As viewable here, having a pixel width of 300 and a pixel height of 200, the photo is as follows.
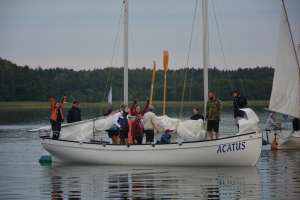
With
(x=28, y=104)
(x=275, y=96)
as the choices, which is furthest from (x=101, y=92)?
(x=275, y=96)

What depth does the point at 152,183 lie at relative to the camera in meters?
28.2

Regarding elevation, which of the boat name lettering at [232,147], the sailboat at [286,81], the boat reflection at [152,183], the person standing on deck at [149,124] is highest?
the sailboat at [286,81]

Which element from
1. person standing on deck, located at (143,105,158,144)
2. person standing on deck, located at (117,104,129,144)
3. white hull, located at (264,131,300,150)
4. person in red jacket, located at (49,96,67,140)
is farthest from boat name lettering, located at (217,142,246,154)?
white hull, located at (264,131,300,150)

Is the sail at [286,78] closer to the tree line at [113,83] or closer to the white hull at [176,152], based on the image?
the white hull at [176,152]

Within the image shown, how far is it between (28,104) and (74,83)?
16057 millimetres

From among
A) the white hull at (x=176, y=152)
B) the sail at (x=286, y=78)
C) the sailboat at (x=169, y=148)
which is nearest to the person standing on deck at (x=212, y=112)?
the sailboat at (x=169, y=148)

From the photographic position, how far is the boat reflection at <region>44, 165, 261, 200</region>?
25328 mm

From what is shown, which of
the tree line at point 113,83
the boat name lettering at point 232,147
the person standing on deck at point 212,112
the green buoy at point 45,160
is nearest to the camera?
the boat name lettering at point 232,147

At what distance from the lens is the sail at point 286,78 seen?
4309 cm

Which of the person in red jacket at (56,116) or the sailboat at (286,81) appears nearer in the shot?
the person in red jacket at (56,116)

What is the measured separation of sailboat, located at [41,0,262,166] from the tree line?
57222mm

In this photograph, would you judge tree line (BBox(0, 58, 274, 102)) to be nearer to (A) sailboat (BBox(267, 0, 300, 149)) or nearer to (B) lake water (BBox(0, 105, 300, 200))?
(A) sailboat (BBox(267, 0, 300, 149))

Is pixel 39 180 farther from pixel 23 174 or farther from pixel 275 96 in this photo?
pixel 275 96

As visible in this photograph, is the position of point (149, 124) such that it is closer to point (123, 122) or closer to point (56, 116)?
point (123, 122)
